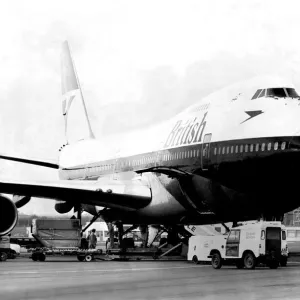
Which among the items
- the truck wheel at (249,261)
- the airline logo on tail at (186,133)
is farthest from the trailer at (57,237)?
the truck wheel at (249,261)

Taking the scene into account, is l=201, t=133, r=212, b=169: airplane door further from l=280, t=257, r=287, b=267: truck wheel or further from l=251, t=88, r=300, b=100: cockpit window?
l=280, t=257, r=287, b=267: truck wheel

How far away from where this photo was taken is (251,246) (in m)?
19.9

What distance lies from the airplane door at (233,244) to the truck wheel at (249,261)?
28cm

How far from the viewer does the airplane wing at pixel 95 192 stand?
83.8 feet

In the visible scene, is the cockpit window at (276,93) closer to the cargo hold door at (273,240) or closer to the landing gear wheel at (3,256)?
the cargo hold door at (273,240)

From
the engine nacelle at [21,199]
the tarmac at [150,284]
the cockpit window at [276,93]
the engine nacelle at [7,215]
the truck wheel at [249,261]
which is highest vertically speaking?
the cockpit window at [276,93]

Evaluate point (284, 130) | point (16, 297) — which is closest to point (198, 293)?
point (16, 297)

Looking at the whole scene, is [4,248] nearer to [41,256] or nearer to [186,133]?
[41,256]

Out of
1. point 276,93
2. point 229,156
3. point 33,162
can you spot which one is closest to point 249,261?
point 229,156

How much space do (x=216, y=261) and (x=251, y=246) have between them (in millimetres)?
1350

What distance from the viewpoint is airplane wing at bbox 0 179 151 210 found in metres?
25.5

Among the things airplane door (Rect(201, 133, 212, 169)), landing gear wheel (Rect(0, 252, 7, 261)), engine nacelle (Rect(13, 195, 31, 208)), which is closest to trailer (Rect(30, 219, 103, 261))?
engine nacelle (Rect(13, 195, 31, 208))

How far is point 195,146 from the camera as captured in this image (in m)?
22.9

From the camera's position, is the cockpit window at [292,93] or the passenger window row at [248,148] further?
the cockpit window at [292,93]
